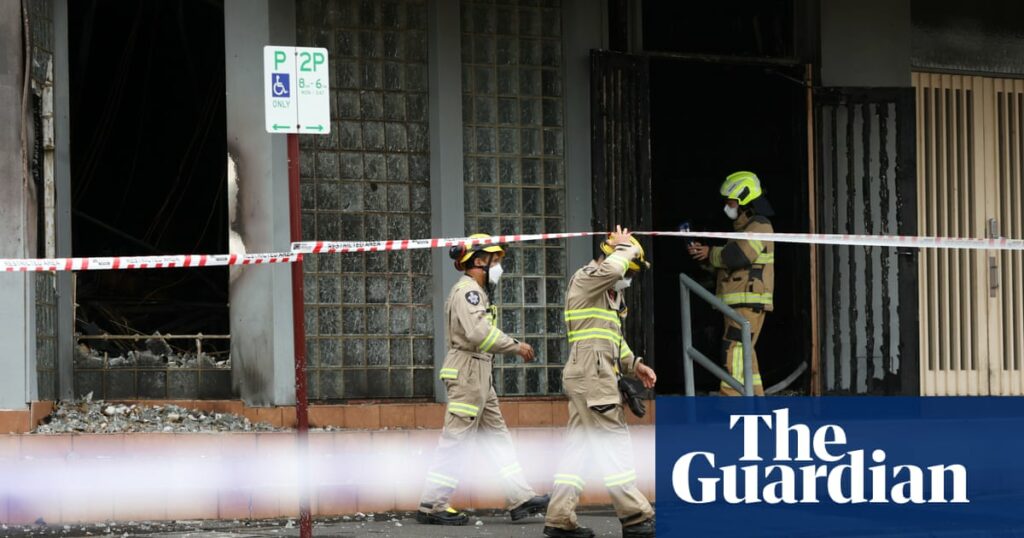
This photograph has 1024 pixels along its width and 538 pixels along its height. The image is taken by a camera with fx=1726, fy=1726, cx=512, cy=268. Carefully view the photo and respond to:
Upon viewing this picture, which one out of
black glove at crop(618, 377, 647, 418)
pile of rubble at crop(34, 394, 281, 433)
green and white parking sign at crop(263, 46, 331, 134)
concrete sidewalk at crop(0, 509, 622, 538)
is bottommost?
concrete sidewalk at crop(0, 509, 622, 538)

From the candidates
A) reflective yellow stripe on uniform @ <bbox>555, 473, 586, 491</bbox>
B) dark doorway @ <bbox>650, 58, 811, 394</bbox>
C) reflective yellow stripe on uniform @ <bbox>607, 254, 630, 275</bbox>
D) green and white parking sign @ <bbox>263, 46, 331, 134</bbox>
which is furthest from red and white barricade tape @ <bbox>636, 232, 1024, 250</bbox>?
green and white parking sign @ <bbox>263, 46, 331, 134</bbox>

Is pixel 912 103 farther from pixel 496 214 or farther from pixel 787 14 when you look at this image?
pixel 496 214

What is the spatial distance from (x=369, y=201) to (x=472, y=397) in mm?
2168

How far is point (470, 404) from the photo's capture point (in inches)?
431

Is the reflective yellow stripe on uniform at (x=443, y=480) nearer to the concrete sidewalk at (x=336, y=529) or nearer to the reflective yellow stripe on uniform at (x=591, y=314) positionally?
the concrete sidewalk at (x=336, y=529)

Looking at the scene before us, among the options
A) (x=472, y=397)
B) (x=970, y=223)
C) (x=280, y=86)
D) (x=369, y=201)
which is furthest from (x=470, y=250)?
(x=970, y=223)

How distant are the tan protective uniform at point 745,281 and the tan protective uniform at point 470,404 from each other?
9.37ft

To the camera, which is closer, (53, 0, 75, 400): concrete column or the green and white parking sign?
the green and white parking sign

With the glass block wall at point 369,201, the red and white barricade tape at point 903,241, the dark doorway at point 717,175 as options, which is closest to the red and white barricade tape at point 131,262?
the glass block wall at point 369,201

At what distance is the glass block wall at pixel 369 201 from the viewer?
40.5ft

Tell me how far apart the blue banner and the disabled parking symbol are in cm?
359

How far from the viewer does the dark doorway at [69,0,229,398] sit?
13.6 m

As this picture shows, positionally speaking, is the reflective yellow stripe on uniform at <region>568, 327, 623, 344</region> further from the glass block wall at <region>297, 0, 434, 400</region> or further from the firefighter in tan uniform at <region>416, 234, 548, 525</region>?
the glass block wall at <region>297, 0, 434, 400</region>

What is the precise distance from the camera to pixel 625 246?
1041 centimetres
